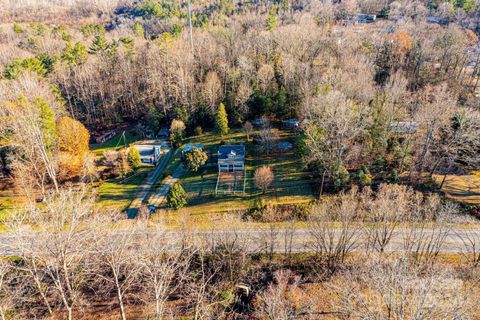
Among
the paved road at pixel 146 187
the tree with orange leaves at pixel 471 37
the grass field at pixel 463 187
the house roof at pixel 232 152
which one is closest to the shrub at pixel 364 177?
the grass field at pixel 463 187

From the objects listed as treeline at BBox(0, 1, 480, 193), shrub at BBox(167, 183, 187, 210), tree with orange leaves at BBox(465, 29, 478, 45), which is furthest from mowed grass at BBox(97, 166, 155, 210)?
tree with orange leaves at BBox(465, 29, 478, 45)

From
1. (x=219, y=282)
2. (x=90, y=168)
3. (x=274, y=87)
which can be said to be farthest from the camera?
(x=274, y=87)

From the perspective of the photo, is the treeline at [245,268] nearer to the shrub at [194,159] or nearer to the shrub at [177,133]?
the shrub at [194,159]

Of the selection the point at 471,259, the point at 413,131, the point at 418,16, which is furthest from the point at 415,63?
the point at 471,259

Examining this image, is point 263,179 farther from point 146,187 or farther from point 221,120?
point 221,120

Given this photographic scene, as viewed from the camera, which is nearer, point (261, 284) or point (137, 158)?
point (261, 284)

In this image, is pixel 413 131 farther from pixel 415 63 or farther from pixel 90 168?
pixel 90 168
